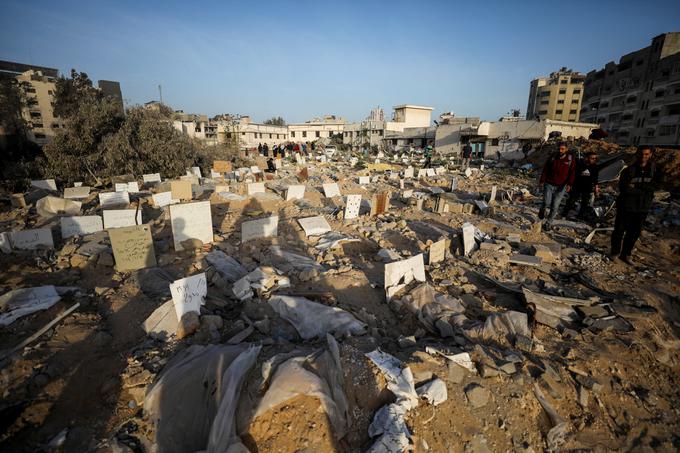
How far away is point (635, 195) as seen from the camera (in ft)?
15.2

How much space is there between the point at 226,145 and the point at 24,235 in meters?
17.9

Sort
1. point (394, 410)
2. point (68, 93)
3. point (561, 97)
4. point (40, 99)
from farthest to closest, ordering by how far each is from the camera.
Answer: point (561, 97) < point (40, 99) < point (68, 93) < point (394, 410)

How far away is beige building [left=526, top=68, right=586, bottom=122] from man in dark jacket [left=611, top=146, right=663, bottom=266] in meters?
57.0

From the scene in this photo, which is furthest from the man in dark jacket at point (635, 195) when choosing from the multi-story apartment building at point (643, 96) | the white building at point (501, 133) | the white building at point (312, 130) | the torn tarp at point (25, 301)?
the white building at point (312, 130)

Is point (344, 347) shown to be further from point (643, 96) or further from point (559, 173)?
point (643, 96)

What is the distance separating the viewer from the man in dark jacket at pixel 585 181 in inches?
274

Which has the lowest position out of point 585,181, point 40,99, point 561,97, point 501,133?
point 585,181

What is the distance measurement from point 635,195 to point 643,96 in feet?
142

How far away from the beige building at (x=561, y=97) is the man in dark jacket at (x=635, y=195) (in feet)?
187

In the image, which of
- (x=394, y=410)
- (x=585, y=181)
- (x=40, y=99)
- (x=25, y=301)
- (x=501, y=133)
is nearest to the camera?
(x=394, y=410)

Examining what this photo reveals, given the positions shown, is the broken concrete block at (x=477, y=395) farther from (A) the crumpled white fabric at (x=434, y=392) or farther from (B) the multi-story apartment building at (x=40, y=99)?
(B) the multi-story apartment building at (x=40, y=99)

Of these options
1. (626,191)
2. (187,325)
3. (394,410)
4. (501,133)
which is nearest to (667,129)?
(501,133)

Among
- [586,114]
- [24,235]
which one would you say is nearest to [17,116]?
[24,235]

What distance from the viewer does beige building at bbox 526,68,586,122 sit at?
172 ft
